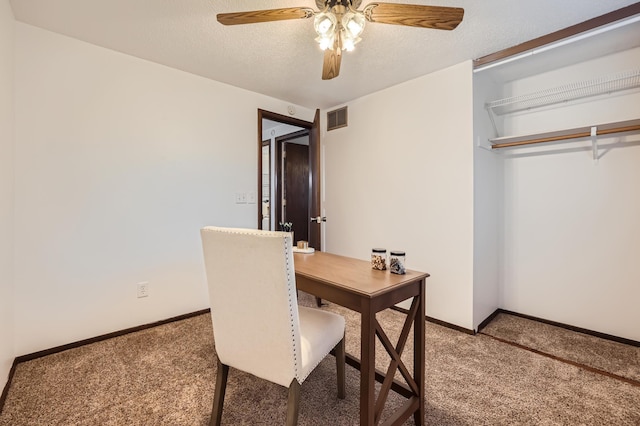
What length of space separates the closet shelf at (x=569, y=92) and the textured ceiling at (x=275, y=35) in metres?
0.60

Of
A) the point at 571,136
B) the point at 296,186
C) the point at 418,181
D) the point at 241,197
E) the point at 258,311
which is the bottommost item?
the point at 258,311

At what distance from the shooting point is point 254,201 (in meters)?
3.16

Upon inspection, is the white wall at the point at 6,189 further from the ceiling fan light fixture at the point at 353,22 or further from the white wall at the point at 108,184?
the ceiling fan light fixture at the point at 353,22

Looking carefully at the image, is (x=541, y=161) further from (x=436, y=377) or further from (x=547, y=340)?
(x=436, y=377)

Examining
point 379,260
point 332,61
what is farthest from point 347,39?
point 379,260

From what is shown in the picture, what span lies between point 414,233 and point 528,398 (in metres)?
1.48

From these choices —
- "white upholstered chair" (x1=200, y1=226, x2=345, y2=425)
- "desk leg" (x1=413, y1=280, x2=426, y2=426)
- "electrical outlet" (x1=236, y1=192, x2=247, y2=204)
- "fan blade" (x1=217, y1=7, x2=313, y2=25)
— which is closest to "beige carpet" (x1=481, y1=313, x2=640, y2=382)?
"desk leg" (x1=413, y1=280, x2=426, y2=426)

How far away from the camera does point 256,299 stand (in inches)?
44.7

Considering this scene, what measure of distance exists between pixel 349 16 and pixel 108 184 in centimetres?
214

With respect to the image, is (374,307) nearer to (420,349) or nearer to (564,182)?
(420,349)

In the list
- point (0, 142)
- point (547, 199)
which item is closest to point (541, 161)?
point (547, 199)

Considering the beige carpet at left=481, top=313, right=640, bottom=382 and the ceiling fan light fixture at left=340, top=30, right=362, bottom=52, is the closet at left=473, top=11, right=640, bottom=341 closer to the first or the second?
the beige carpet at left=481, top=313, right=640, bottom=382

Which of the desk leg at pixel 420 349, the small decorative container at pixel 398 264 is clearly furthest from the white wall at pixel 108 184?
the desk leg at pixel 420 349

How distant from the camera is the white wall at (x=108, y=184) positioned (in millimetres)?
1980
